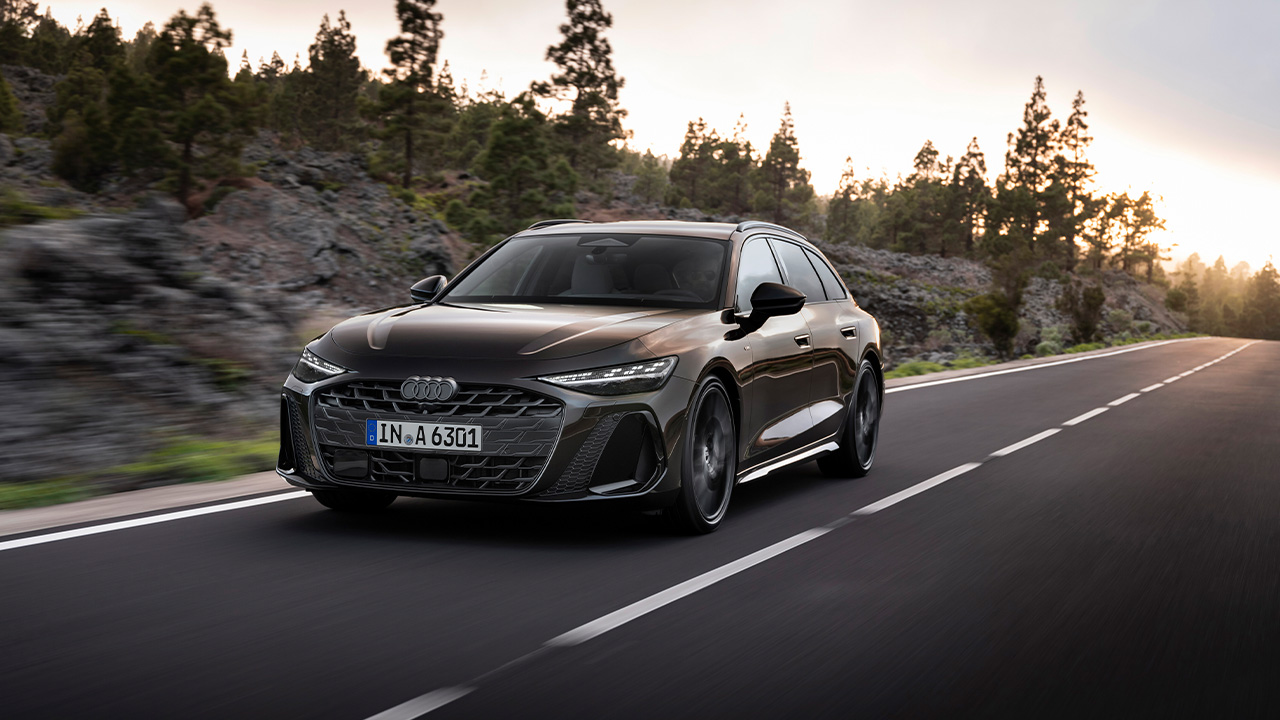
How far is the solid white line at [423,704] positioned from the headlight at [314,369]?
8.24 feet

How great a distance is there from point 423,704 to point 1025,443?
30.9ft

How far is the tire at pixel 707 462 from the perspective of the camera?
6340 millimetres

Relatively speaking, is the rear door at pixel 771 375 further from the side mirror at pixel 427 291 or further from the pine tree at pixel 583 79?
the pine tree at pixel 583 79

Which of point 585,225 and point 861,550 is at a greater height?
point 585,225

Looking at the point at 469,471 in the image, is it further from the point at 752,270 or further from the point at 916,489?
the point at 916,489

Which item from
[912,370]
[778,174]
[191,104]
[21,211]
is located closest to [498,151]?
[191,104]

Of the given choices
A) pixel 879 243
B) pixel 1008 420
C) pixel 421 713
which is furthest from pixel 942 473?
pixel 879 243

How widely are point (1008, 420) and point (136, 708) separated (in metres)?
12.3

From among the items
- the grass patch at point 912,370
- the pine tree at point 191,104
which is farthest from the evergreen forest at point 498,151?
the grass patch at point 912,370

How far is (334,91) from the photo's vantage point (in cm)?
10419

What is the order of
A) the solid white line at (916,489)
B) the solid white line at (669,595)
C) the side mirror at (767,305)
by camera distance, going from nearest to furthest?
the solid white line at (669,595), the side mirror at (767,305), the solid white line at (916,489)

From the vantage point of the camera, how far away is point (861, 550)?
6.46 meters

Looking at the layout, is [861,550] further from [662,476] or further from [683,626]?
[683,626]

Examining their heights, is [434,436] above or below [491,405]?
below
